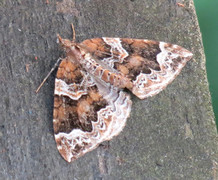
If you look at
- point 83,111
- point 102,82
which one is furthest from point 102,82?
point 83,111

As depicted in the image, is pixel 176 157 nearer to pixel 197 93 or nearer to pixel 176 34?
pixel 197 93

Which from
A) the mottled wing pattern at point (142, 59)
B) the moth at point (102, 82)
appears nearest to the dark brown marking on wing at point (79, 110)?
the moth at point (102, 82)

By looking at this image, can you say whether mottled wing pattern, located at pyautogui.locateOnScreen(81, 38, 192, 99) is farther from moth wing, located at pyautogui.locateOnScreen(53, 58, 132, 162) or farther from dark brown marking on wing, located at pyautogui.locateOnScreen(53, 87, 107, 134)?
dark brown marking on wing, located at pyautogui.locateOnScreen(53, 87, 107, 134)

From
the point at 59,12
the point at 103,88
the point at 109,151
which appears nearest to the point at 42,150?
the point at 109,151

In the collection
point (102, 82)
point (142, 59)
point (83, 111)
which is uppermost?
point (142, 59)

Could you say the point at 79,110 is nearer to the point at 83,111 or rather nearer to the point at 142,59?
the point at 83,111
